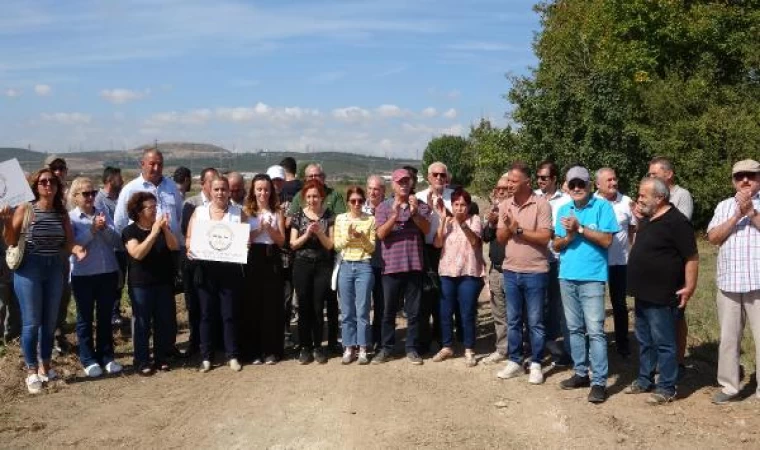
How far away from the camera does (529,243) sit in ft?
22.0

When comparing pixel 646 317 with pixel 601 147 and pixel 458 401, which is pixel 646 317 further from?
pixel 601 147

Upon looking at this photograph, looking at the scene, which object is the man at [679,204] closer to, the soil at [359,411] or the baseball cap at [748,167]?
the soil at [359,411]

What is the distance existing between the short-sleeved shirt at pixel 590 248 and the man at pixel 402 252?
65.4 inches

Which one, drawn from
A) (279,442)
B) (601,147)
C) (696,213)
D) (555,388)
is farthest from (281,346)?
(696,213)

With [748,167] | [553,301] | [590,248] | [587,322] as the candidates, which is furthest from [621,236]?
[748,167]

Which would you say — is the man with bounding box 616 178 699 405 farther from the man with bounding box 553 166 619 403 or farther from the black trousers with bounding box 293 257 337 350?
the black trousers with bounding box 293 257 337 350

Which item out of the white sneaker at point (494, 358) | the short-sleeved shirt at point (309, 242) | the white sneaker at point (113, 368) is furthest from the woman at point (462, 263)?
the white sneaker at point (113, 368)

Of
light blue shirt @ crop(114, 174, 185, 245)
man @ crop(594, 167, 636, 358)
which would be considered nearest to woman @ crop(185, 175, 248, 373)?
light blue shirt @ crop(114, 174, 185, 245)

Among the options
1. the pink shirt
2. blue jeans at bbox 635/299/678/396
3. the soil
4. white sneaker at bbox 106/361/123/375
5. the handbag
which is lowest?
the soil

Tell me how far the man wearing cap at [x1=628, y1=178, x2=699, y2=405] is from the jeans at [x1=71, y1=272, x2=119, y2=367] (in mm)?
5419

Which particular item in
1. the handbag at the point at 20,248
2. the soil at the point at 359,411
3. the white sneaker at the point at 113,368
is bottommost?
the soil at the point at 359,411

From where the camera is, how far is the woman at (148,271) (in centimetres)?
708

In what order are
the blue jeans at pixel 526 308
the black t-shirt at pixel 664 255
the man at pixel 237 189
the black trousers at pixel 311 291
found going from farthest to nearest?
the man at pixel 237 189 → the black trousers at pixel 311 291 → the blue jeans at pixel 526 308 → the black t-shirt at pixel 664 255

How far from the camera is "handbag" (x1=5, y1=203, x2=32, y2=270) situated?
21.5 feet
